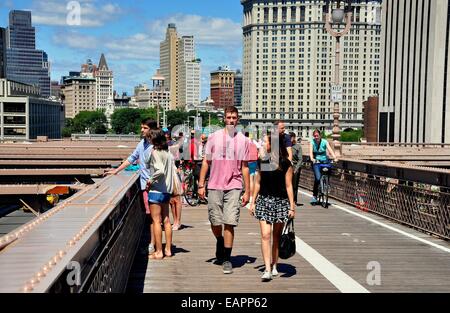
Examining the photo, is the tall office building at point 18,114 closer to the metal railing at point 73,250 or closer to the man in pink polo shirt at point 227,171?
the man in pink polo shirt at point 227,171

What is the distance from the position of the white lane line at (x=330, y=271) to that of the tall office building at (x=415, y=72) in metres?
116

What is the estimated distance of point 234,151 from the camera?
8.15 metres

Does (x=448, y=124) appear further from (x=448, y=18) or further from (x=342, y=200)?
(x=342, y=200)

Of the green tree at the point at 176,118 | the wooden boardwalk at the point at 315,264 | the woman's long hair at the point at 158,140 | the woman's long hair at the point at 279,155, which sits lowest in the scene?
the wooden boardwalk at the point at 315,264

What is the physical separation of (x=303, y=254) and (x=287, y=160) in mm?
2291

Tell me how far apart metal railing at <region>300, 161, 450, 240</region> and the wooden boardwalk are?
15.8 inches

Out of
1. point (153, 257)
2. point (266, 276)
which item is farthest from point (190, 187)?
point (266, 276)

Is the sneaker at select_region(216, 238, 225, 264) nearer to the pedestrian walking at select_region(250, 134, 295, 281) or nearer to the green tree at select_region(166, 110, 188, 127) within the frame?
the pedestrian walking at select_region(250, 134, 295, 281)

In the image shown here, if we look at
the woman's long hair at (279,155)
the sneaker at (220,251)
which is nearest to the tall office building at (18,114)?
the sneaker at (220,251)

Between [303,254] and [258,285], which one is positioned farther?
[303,254]

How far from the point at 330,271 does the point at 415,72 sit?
12785cm

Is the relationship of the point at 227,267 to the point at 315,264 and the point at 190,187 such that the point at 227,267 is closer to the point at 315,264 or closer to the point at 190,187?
the point at 315,264

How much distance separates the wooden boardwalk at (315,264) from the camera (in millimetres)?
7609
